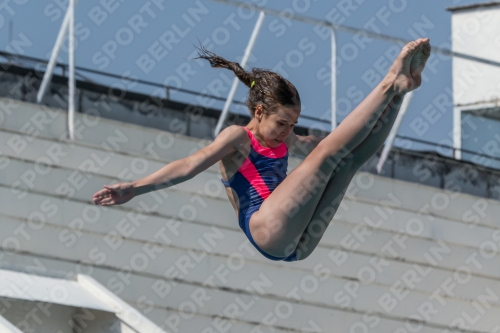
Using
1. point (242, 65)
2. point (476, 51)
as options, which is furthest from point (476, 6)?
point (242, 65)

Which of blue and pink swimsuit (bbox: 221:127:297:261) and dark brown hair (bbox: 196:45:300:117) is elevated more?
dark brown hair (bbox: 196:45:300:117)

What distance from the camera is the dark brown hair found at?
402cm

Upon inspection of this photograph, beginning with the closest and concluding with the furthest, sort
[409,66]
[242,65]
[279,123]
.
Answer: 1. [409,66]
2. [279,123]
3. [242,65]

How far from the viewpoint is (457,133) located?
8672 millimetres

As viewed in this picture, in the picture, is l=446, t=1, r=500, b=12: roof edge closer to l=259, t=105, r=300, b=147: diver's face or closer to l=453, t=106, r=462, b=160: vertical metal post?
l=453, t=106, r=462, b=160: vertical metal post

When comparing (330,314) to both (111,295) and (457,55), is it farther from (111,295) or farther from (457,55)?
(457,55)

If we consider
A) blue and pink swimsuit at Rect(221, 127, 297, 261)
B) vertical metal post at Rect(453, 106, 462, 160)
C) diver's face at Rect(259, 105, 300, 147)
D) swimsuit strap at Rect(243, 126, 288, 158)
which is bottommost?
blue and pink swimsuit at Rect(221, 127, 297, 261)

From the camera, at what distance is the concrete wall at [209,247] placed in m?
5.95

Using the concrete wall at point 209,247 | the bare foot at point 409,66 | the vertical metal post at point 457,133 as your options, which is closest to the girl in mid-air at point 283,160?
the bare foot at point 409,66

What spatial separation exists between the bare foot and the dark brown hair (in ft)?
1.69

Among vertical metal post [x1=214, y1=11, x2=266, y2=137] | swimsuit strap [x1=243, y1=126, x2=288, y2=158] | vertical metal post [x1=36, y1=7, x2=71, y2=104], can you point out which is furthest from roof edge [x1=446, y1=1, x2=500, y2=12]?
swimsuit strap [x1=243, y1=126, x2=288, y2=158]

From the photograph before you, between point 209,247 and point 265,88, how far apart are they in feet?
8.04

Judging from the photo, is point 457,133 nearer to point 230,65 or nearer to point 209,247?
point 209,247

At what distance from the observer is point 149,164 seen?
6.34 m
